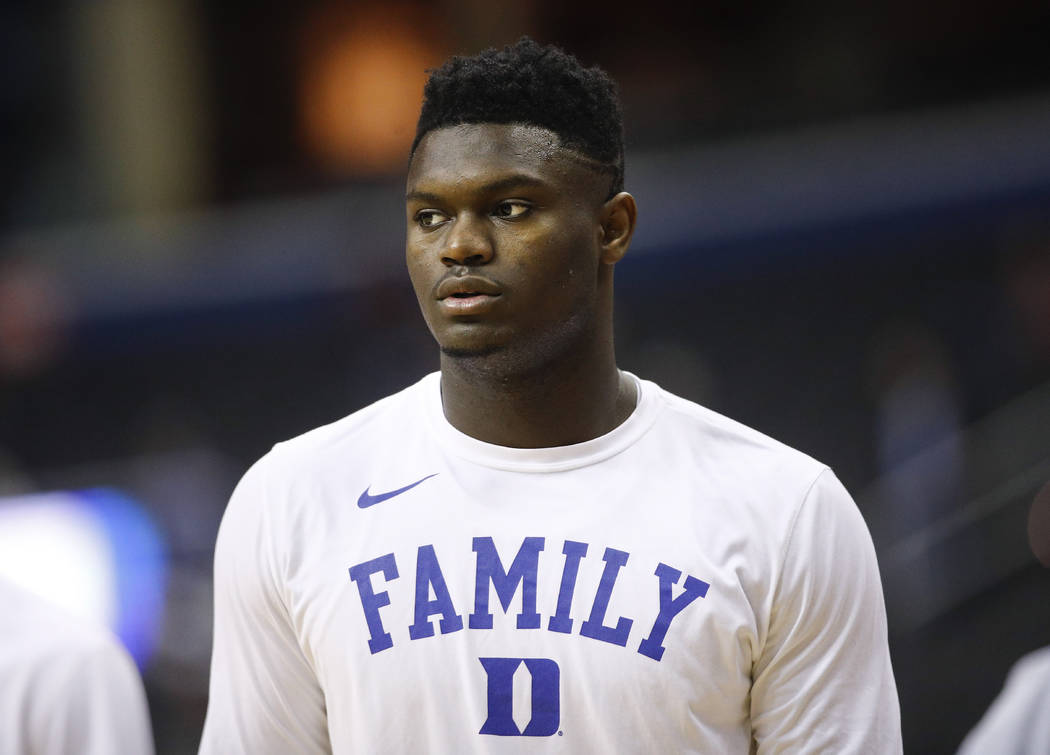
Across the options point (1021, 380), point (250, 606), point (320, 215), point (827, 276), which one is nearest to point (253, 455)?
point (320, 215)

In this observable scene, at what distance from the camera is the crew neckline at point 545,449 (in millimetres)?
2723

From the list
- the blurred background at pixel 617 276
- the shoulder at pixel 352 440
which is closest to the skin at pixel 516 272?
the shoulder at pixel 352 440

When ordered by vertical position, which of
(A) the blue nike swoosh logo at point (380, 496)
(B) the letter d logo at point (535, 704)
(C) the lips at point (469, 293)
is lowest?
Result: (B) the letter d logo at point (535, 704)

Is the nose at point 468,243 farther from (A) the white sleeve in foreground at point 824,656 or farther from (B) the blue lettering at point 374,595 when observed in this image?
(A) the white sleeve in foreground at point 824,656

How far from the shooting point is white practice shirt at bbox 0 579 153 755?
2504 mm

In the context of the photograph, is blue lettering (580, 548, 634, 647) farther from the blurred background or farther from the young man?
the blurred background

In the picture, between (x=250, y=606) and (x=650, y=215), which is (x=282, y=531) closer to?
(x=250, y=606)

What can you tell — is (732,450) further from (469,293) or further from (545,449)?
(469,293)

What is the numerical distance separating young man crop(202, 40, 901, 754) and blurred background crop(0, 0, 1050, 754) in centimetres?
361

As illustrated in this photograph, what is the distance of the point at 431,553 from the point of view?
2635mm

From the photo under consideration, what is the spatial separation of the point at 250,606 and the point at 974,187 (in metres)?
6.37

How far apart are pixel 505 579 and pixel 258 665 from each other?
509 millimetres

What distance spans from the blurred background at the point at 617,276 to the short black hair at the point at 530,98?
4003 millimetres

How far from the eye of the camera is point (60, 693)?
2.52 metres
